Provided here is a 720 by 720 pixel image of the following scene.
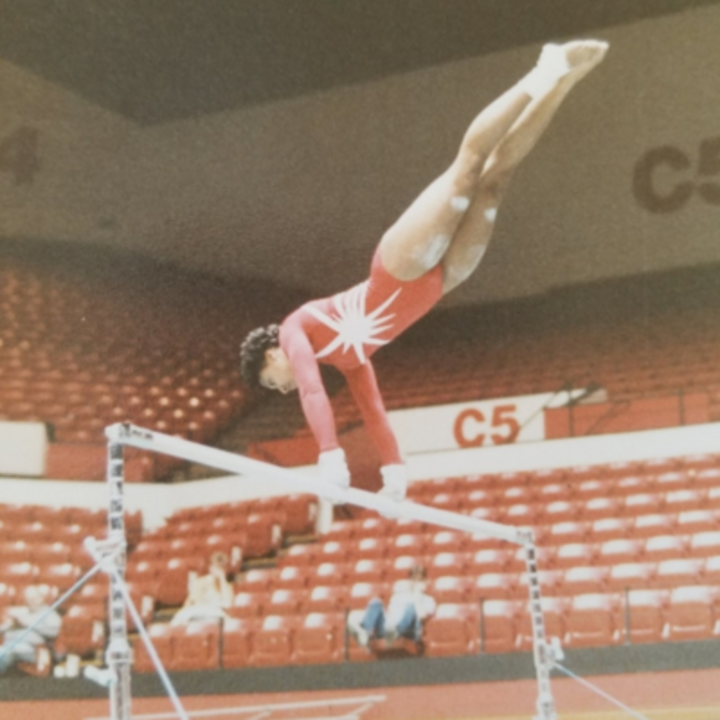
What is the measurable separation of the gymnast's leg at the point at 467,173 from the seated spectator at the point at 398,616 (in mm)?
2672

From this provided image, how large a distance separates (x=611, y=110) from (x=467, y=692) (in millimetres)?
4913

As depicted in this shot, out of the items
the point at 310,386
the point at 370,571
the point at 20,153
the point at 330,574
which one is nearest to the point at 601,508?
the point at 370,571

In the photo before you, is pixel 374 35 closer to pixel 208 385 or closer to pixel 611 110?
pixel 611 110

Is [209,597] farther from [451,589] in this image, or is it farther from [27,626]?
[451,589]

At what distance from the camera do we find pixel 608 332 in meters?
8.63

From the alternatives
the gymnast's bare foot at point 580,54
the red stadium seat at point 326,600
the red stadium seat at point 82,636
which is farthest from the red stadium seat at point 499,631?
the gymnast's bare foot at point 580,54

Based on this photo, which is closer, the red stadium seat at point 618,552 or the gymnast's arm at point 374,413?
the gymnast's arm at point 374,413

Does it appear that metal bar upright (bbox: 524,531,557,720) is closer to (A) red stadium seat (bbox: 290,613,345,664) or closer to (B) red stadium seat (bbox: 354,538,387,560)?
(A) red stadium seat (bbox: 290,613,345,664)

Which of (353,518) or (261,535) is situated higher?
(353,518)

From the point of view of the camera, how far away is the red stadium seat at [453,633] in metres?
5.36

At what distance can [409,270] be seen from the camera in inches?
129

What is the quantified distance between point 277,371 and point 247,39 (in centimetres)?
334

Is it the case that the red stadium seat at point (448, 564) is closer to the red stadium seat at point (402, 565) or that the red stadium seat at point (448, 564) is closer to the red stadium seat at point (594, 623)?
the red stadium seat at point (402, 565)

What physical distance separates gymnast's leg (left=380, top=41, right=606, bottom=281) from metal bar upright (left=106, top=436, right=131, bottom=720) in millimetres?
1167
